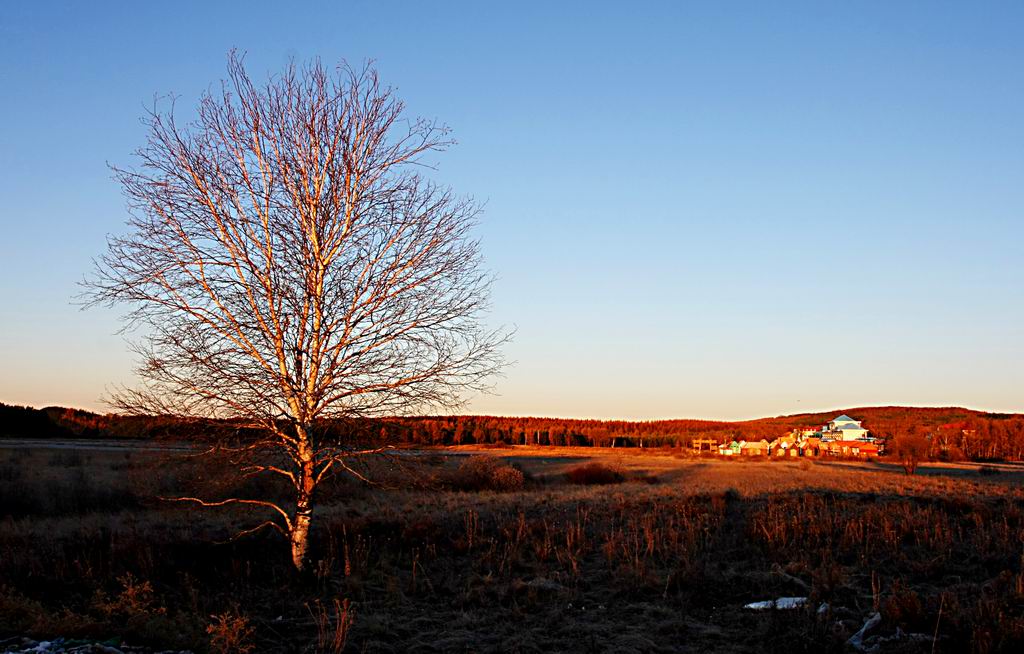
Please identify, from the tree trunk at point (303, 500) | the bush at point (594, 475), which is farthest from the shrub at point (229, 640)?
the bush at point (594, 475)

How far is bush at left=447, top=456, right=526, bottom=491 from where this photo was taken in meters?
31.0

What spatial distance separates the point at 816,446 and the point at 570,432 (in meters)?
33.7

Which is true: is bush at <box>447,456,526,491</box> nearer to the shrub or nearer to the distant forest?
the distant forest

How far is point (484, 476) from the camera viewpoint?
3228 cm

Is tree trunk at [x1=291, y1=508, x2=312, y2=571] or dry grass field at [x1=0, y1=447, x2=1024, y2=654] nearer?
dry grass field at [x1=0, y1=447, x2=1024, y2=654]

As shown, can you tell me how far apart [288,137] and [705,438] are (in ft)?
277

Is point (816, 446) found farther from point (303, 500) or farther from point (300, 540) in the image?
point (303, 500)

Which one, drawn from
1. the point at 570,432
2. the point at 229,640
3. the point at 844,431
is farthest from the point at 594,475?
the point at 570,432

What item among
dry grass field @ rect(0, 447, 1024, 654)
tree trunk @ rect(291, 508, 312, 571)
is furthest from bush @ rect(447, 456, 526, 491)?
tree trunk @ rect(291, 508, 312, 571)

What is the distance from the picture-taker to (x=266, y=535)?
1452 centimetres

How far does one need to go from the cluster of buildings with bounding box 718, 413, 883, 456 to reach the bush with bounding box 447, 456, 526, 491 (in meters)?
38.2

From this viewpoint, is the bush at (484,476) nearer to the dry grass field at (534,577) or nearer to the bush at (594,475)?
the bush at (594,475)

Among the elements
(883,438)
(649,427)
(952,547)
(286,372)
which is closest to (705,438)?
(883,438)

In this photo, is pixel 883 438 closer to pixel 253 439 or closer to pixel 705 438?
pixel 705 438
